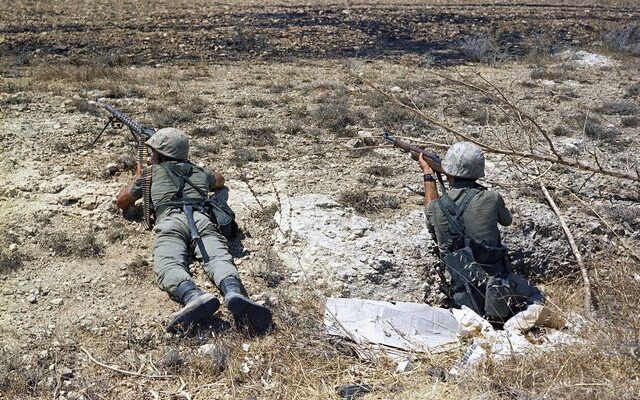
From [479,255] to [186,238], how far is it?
198cm

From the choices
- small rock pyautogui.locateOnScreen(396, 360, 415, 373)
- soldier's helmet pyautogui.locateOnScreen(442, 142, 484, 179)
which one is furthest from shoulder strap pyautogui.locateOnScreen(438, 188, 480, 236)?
small rock pyautogui.locateOnScreen(396, 360, 415, 373)

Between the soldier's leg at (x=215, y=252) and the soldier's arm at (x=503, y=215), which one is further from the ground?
the soldier's arm at (x=503, y=215)

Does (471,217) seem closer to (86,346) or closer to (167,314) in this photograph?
(167,314)

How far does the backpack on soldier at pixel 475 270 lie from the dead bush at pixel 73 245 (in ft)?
8.04

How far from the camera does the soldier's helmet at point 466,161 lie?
434 centimetres

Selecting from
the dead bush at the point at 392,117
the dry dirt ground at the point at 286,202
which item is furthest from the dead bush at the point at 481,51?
the dead bush at the point at 392,117

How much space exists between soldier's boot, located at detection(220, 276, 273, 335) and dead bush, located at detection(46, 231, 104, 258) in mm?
1178

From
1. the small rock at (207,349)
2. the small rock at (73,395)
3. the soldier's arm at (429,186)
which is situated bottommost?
the small rock at (73,395)

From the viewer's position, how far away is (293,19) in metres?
13.2

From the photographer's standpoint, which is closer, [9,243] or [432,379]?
[432,379]

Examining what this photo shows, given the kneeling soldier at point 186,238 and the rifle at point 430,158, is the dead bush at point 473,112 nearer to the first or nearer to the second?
the rifle at point 430,158

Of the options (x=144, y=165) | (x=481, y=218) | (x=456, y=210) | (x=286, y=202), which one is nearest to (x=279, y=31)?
(x=286, y=202)

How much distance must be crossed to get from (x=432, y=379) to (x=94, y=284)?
2287mm

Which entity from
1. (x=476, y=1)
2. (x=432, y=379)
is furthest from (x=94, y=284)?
(x=476, y=1)
